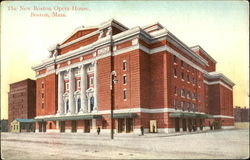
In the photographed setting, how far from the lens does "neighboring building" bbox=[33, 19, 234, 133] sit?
3784cm

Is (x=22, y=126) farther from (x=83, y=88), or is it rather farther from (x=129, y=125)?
(x=129, y=125)

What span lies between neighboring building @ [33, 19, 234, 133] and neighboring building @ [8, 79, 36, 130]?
94.1ft

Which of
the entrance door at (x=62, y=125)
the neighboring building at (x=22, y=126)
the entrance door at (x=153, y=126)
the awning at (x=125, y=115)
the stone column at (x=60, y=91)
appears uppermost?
the stone column at (x=60, y=91)

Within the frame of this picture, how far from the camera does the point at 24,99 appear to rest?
8281 centimetres

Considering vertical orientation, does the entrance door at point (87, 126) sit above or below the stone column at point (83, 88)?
below

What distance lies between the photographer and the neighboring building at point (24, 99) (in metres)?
81.9

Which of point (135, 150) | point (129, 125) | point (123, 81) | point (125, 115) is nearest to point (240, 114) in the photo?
point (129, 125)

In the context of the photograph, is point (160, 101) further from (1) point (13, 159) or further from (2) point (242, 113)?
(2) point (242, 113)

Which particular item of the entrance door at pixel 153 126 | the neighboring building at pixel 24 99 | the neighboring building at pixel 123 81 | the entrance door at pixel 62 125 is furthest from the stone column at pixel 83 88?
the neighboring building at pixel 24 99

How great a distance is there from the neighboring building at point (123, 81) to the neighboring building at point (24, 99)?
2867 cm

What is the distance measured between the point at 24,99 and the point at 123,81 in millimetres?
54371

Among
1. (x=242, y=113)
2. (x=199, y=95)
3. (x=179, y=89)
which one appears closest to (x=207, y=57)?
(x=199, y=95)

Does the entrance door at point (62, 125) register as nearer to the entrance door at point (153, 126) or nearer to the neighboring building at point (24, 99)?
the entrance door at point (153, 126)

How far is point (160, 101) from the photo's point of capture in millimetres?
38312
